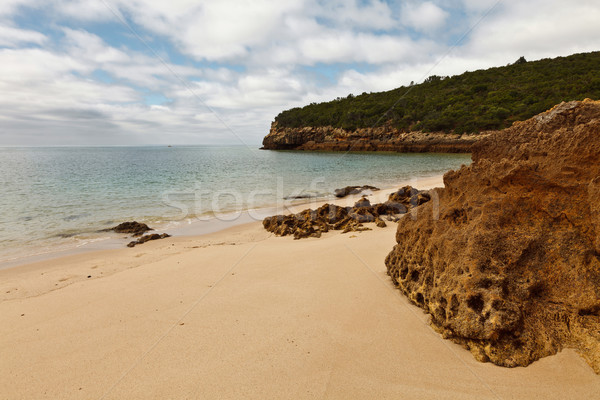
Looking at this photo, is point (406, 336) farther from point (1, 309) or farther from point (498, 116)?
point (498, 116)

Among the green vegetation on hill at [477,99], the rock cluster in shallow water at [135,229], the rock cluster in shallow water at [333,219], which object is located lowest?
the rock cluster in shallow water at [135,229]

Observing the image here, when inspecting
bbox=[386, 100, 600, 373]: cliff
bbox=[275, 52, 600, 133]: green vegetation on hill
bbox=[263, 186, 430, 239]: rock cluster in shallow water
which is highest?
bbox=[275, 52, 600, 133]: green vegetation on hill

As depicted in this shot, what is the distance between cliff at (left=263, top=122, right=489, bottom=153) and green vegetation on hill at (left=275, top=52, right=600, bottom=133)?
1741mm

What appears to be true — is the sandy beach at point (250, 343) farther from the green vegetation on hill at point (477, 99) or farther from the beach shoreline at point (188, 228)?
the green vegetation on hill at point (477, 99)

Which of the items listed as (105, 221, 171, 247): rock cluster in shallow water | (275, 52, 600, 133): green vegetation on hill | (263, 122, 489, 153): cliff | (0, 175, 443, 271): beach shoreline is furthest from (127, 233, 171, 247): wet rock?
(275, 52, 600, 133): green vegetation on hill

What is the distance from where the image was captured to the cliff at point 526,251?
2158mm

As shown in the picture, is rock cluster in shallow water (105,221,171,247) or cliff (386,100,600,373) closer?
cliff (386,100,600,373)

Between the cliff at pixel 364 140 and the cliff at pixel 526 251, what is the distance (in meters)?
42.6

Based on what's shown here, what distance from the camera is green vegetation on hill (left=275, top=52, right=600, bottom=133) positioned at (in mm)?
44562

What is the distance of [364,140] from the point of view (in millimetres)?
63531

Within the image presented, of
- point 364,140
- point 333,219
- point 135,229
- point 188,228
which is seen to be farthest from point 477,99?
point 135,229

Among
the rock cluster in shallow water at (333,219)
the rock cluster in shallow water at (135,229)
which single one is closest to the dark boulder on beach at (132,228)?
the rock cluster in shallow water at (135,229)

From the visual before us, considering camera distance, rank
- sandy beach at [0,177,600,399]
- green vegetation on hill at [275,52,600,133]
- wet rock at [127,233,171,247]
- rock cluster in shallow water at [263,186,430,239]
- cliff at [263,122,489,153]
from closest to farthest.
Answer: sandy beach at [0,177,600,399]
rock cluster in shallow water at [263,186,430,239]
wet rock at [127,233,171,247]
green vegetation on hill at [275,52,600,133]
cliff at [263,122,489,153]

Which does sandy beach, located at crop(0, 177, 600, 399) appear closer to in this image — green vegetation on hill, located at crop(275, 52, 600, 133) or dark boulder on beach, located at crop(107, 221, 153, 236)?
dark boulder on beach, located at crop(107, 221, 153, 236)
